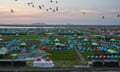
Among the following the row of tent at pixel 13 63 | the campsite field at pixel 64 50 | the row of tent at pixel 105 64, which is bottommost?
the campsite field at pixel 64 50

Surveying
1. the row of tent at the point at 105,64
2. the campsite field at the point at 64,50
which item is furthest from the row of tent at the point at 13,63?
the row of tent at the point at 105,64

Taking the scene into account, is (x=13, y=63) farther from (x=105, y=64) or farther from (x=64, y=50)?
(x=64, y=50)

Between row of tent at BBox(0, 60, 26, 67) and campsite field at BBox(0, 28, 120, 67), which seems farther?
campsite field at BBox(0, 28, 120, 67)

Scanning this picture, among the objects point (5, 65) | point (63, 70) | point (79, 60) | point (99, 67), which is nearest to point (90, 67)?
point (99, 67)

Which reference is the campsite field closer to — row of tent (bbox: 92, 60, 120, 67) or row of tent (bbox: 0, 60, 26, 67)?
row of tent (bbox: 92, 60, 120, 67)

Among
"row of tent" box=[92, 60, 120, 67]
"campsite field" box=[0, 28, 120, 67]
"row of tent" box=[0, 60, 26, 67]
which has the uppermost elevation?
"row of tent" box=[0, 60, 26, 67]

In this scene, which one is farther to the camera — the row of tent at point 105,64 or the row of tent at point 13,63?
the row of tent at point 13,63

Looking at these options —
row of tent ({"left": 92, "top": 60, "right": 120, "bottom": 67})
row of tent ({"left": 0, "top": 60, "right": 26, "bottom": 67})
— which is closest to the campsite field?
row of tent ({"left": 92, "top": 60, "right": 120, "bottom": 67})

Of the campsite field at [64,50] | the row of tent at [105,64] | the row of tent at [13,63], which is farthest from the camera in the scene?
the campsite field at [64,50]

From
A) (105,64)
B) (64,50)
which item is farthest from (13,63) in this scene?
(64,50)

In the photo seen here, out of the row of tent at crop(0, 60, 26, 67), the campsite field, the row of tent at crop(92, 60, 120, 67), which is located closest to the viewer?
the row of tent at crop(92, 60, 120, 67)

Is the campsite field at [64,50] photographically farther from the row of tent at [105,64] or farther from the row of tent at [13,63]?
the row of tent at [13,63]

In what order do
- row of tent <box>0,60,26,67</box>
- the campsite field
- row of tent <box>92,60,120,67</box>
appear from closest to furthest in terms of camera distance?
1. row of tent <box>92,60,120,67</box>
2. row of tent <box>0,60,26,67</box>
3. the campsite field
